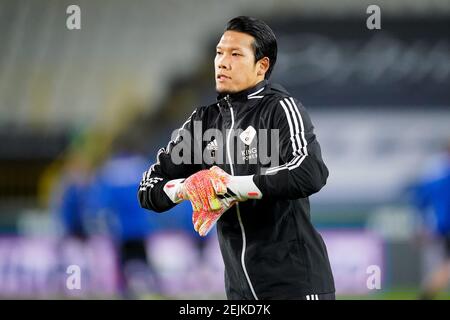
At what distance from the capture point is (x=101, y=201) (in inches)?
381

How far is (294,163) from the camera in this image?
3301 mm

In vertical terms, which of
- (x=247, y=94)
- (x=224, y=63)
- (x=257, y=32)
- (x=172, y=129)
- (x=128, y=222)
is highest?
(x=172, y=129)

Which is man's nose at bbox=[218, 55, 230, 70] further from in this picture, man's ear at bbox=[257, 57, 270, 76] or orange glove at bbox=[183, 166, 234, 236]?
orange glove at bbox=[183, 166, 234, 236]

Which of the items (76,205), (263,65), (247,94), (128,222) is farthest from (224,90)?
(76,205)

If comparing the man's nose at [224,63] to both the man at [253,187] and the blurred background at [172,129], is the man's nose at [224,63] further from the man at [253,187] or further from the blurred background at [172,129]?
the blurred background at [172,129]

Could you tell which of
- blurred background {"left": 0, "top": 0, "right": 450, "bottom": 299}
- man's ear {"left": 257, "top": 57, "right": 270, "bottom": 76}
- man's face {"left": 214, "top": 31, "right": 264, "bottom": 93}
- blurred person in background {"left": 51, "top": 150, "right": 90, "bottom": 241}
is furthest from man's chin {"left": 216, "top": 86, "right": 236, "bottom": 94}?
blurred person in background {"left": 51, "top": 150, "right": 90, "bottom": 241}

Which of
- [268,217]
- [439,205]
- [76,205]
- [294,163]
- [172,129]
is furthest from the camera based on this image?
[172,129]

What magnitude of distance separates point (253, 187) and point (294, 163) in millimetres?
176

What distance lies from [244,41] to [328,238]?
27.6 feet

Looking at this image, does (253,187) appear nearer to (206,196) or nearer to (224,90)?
(206,196)

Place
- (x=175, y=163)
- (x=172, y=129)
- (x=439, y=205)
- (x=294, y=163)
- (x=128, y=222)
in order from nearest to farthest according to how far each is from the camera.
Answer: (x=294, y=163) → (x=175, y=163) → (x=128, y=222) → (x=439, y=205) → (x=172, y=129)

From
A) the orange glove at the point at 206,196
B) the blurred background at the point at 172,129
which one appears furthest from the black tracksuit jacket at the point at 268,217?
the blurred background at the point at 172,129

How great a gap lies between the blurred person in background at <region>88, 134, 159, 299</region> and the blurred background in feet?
0.05
